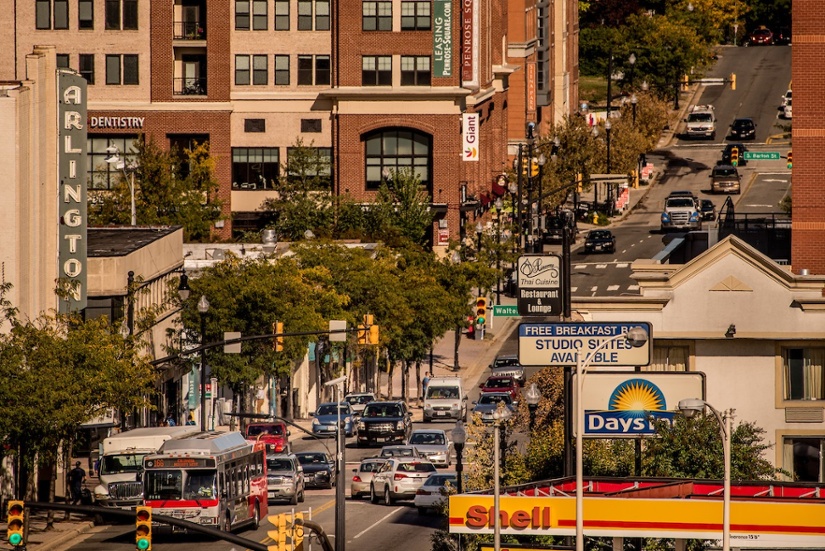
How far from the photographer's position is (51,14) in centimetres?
12456

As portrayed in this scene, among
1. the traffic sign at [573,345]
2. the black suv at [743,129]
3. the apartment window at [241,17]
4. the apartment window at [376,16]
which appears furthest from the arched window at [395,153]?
the traffic sign at [573,345]

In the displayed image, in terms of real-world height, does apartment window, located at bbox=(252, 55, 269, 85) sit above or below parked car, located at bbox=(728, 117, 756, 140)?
above

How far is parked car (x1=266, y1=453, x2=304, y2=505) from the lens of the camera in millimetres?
59656

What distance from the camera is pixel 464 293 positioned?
10469 centimetres

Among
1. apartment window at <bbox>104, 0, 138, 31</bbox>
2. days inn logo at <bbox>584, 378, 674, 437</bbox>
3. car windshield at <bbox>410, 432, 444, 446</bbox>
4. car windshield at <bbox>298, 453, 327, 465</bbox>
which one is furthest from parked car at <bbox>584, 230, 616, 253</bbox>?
days inn logo at <bbox>584, 378, 674, 437</bbox>

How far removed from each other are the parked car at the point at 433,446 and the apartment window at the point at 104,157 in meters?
56.8

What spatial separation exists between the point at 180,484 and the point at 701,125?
121 meters

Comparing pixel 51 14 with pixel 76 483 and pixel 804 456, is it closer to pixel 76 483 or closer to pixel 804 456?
pixel 76 483

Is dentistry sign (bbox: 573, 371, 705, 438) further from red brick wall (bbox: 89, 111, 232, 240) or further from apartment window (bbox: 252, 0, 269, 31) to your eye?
apartment window (bbox: 252, 0, 269, 31)

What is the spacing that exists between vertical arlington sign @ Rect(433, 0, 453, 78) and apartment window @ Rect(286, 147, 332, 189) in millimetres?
9901

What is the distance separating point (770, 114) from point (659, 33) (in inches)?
588

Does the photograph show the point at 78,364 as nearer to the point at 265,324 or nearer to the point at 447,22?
the point at 265,324

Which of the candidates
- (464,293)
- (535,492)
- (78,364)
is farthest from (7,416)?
(464,293)

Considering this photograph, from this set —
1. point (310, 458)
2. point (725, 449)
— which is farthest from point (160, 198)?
point (725, 449)
